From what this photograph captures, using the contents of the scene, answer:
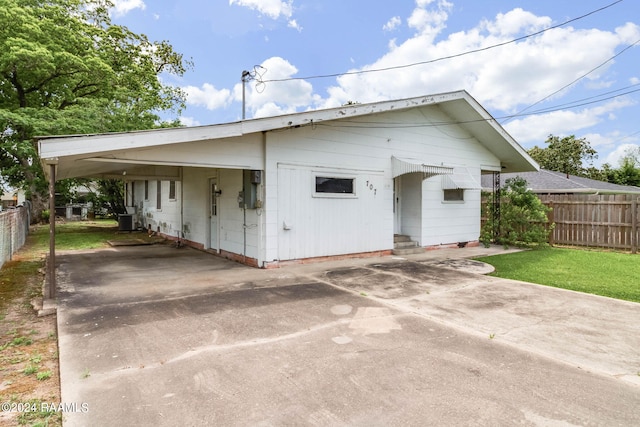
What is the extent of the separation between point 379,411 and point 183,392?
4.92ft

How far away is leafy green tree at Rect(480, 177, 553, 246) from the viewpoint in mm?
11445

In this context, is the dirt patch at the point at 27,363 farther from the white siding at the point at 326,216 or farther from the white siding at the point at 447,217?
the white siding at the point at 447,217

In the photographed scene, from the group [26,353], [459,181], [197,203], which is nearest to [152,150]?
[26,353]

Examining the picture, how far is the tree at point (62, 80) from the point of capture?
13.7m

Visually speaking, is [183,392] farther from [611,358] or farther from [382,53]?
[382,53]

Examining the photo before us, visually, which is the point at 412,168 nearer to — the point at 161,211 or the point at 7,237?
the point at 7,237

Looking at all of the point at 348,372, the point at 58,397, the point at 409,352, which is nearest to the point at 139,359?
the point at 58,397

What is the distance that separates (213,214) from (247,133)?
4.08 m

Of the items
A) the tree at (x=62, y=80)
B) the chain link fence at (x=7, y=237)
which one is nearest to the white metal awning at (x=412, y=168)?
the chain link fence at (x=7, y=237)

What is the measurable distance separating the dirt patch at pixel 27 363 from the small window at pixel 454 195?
1018cm

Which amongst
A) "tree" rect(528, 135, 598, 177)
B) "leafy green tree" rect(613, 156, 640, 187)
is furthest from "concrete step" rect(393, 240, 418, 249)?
"tree" rect(528, 135, 598, 177)

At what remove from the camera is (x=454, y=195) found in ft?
37.6

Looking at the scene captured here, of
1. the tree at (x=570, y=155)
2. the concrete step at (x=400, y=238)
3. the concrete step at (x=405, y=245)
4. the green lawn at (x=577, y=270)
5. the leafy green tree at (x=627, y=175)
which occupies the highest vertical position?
the tree at (x=570, y=155)

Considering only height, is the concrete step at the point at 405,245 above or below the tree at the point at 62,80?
below
